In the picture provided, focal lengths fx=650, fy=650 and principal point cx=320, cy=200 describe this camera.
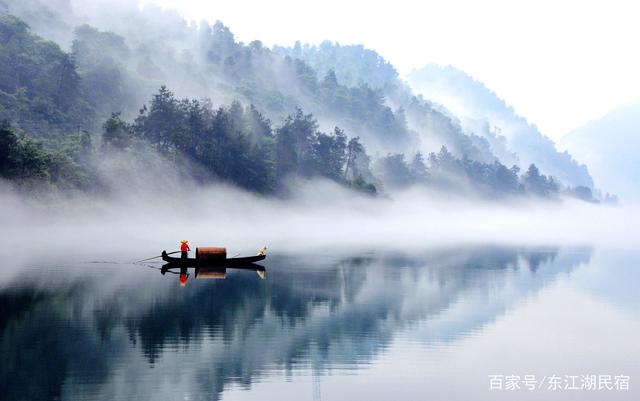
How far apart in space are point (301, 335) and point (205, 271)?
20.0 meters

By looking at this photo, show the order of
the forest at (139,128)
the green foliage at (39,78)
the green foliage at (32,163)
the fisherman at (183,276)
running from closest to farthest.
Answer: the fisherman at (183,276)
the green foliage at (32,163)
the forest at (139,128)
the green foliage at (39,78)

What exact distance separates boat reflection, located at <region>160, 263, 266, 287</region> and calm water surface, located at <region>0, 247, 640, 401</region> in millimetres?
510

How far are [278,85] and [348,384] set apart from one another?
177508mm

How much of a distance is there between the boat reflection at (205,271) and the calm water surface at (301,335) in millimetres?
510

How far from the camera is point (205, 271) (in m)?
43.6

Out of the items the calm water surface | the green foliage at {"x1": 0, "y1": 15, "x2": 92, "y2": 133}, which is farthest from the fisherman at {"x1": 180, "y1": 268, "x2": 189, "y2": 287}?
the green foliage at {"x1": 0, "y1": 15, "x2": 92, "y2": 133}

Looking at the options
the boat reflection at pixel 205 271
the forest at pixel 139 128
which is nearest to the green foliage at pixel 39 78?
the forest at pixel 139 128

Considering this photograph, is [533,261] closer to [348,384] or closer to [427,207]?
[348,384]

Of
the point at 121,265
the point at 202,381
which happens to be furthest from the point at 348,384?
the point at 121,265

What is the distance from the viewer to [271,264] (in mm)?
48625

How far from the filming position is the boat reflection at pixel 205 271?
4038 centimetres

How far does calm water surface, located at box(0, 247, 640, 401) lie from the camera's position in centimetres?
1831

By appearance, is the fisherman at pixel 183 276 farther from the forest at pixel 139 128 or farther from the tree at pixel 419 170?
the tree at pixel 419 170

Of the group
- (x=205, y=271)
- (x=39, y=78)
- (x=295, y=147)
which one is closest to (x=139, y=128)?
(x=39, y=78)
